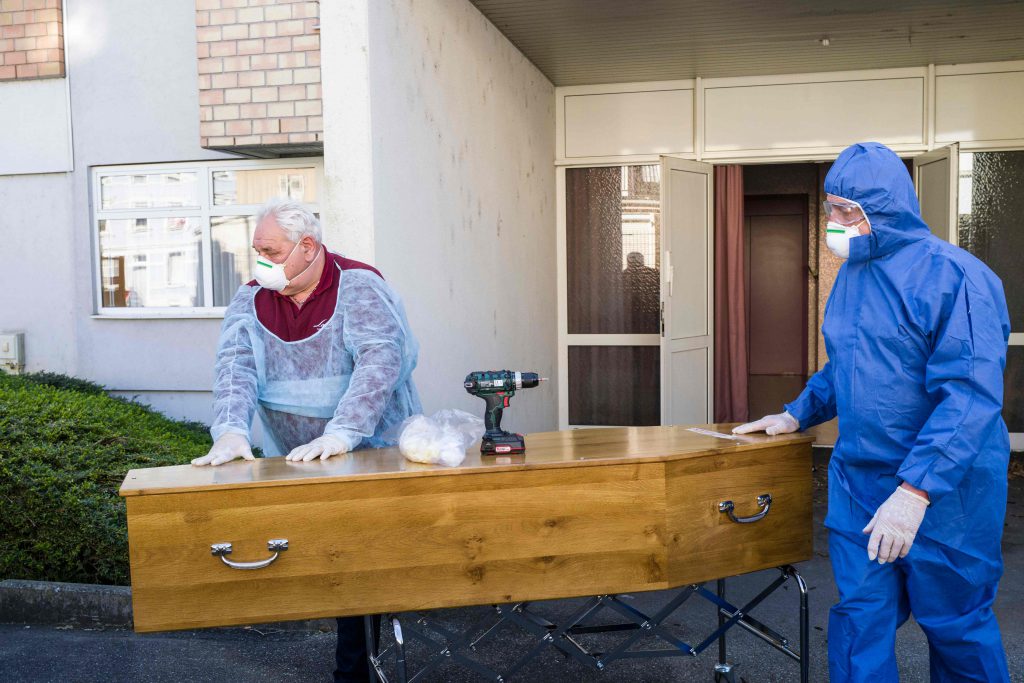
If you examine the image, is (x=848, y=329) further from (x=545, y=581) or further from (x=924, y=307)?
(x=545, y=581)

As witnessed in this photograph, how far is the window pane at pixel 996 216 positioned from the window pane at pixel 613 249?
8.34 feet

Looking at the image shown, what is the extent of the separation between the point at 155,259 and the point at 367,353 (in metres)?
7.37

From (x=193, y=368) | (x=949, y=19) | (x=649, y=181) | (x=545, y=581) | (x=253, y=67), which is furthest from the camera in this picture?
(x=193, y=368)

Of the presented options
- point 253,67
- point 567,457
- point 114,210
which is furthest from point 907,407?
point 114,210

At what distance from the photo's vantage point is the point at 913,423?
2607 mm

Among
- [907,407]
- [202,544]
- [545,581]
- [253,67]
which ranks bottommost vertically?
[545,581]

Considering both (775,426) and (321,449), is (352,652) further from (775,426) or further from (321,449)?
(775,426)

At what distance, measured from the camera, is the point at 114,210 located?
9.63m

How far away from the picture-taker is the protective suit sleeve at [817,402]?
3.05m

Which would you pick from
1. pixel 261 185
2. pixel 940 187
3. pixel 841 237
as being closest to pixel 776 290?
pixel 940 187

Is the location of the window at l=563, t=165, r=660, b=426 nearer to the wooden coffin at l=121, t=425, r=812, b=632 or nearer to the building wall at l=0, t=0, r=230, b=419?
the building wall at l=0, t=0, r=230, b=419

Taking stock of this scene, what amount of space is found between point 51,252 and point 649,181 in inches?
234

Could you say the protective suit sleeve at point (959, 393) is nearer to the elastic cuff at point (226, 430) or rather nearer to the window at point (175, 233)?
the elastic cuff at point (226, 430)

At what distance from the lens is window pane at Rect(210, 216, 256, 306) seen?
9.51m
